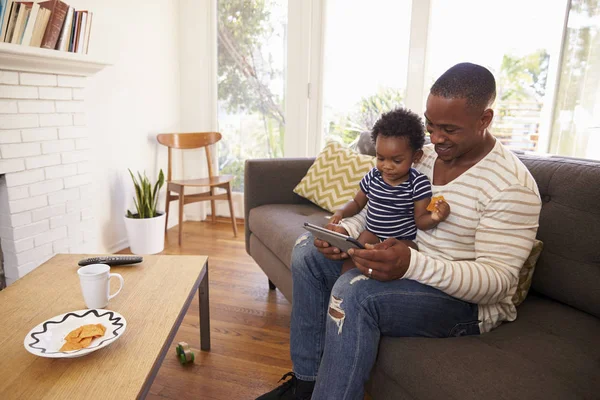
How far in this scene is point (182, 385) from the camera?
1.45 meters

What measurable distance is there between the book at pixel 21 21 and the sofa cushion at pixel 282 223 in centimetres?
129

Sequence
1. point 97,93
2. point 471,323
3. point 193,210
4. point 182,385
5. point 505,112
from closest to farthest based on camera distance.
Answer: point 471,323 < point 182,385 < point 97,93 < point 505,112 < point 193,210

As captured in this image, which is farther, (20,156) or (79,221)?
(79,221)

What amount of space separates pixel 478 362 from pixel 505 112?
248cm

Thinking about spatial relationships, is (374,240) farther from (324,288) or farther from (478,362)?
(478,362)

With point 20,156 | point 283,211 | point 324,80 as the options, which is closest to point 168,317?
point 283,211

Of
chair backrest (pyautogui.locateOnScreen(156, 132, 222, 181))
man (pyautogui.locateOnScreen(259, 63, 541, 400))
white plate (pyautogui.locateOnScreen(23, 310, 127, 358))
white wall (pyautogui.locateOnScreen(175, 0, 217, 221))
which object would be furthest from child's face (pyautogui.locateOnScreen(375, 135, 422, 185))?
white wall (pyautogui.locateOnScreen(175, 0, 217, 221))

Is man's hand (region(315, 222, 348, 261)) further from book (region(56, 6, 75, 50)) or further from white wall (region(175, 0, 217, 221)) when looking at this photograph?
white wall (region(175, 0, 217, 221))

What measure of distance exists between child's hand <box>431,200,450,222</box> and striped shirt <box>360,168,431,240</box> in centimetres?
10

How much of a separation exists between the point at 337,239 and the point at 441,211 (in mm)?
283

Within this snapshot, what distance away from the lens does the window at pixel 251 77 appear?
3.26 meters

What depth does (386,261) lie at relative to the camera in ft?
3.21

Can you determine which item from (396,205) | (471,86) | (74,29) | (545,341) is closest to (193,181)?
(74,29)

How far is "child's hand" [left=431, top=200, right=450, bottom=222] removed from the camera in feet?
3.54
